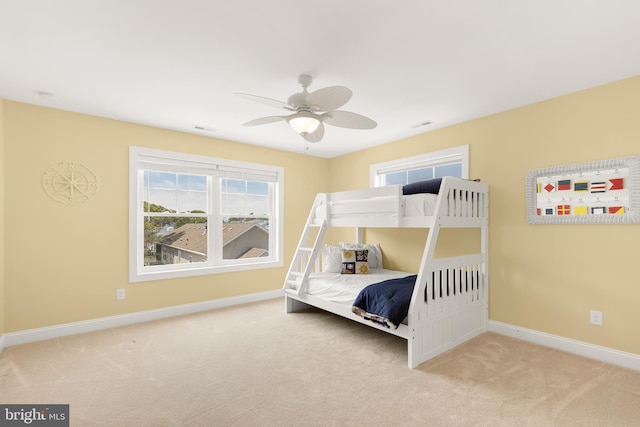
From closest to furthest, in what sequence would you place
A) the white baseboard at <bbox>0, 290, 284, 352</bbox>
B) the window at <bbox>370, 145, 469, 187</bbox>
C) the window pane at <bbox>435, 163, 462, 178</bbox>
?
1. the white baseboard at <bbox>0, 290, 284, 352</bbox>
2. the window at <bbox>370, 145, 469, 187</bbox>
3. the window pane at <bbox>435, 163, 462, 178</bbox>

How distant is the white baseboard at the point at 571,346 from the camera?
7.86ft

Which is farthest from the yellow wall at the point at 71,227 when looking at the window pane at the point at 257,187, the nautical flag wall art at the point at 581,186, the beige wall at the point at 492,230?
the nautical flag wall art at the point at 581,186

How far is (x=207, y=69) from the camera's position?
2.29 meters

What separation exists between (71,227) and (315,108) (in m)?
2.87

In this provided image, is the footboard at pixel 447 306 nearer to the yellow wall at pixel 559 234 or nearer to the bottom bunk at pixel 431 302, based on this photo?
the bottom bunk at pixel 431 302

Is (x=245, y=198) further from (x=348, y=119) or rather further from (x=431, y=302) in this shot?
(x=431, y=302)

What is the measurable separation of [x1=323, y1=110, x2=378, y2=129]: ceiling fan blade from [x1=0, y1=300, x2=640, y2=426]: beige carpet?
197 cm

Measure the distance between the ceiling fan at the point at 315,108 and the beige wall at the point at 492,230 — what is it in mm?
1748

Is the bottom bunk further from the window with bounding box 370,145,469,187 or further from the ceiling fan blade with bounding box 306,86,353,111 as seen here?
the ceiling fan blade with bounding box 306,86,353,111

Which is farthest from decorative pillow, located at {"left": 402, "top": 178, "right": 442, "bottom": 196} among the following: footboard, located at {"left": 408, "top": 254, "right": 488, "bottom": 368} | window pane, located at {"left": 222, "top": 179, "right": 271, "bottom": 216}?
window pane, located at {"left": 222, "top": 179, "right": 271, "bottom": 216}

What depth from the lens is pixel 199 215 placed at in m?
4.03

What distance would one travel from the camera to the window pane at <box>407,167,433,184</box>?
3960 millimetres

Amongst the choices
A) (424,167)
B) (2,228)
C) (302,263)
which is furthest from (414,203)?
(2,228)

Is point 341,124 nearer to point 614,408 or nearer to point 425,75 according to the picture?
point 425,75
